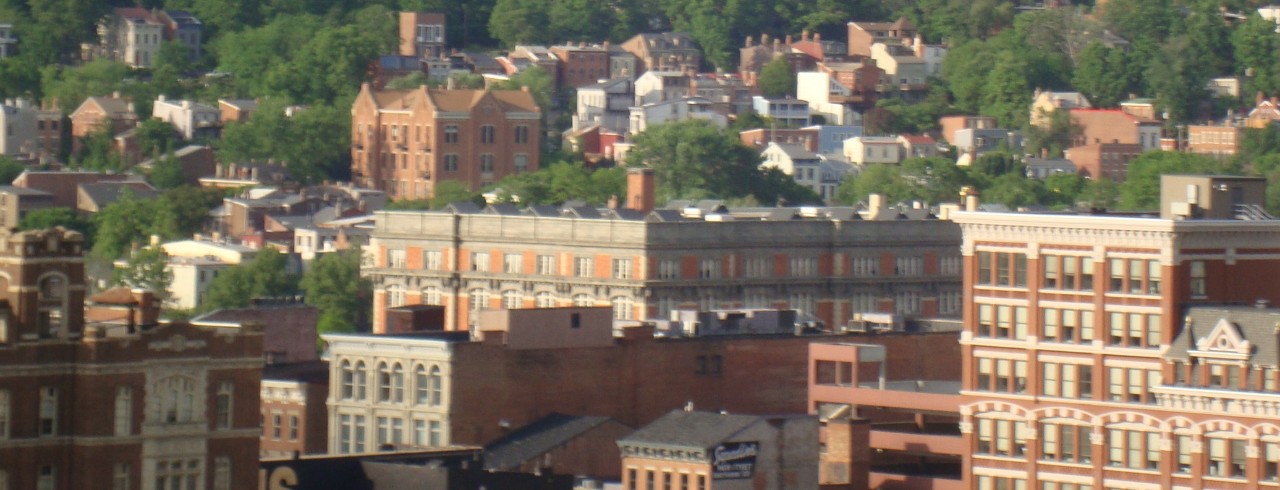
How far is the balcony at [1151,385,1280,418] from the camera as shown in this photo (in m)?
97.4

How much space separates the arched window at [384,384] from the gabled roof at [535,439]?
11.7ft

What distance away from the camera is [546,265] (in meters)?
156

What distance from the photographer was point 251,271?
195 metres

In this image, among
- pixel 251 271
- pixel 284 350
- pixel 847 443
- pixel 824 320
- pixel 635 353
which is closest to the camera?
pixel 847 443

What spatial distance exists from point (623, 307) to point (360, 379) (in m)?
33.0

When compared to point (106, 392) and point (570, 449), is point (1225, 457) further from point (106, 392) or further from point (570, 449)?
point (106, 392)

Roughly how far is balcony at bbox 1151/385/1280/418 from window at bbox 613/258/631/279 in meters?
53.9

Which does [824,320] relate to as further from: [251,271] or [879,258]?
[251,271]

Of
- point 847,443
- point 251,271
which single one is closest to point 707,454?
point 847,443

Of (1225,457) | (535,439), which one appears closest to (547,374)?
(535,439)

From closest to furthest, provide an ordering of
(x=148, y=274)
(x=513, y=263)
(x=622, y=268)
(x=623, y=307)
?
1. (x=623, y=307)
2. (x=622, y=268)
3. (x=513, y=263)
4. (x=148, y=274)

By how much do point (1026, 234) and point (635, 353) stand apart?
2159cm

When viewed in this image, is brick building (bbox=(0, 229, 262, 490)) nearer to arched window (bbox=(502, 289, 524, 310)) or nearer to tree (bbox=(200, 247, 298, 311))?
arched window (bbox=(502, 289, 524, 310))

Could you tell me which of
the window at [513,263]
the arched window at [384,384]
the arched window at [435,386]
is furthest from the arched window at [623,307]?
the arched window at [435,386]
